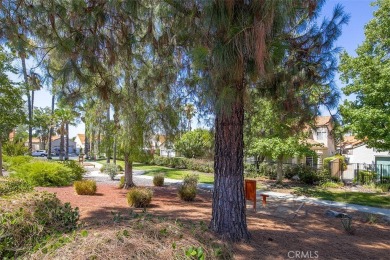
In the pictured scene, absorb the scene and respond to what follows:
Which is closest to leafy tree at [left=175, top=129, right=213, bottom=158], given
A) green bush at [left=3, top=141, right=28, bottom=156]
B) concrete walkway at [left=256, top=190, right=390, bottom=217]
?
green bush at [left=3, top=141, right=28, bottom=156]

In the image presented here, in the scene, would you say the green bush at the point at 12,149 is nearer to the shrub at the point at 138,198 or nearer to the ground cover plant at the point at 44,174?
the ground cover plant at the point at 44,174

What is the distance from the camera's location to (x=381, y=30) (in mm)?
13305

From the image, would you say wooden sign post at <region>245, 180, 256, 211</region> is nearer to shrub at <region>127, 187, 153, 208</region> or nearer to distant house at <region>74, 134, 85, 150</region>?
shrub at <region>127, 187, 153, 208</region>

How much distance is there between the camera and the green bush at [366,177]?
17906 mm

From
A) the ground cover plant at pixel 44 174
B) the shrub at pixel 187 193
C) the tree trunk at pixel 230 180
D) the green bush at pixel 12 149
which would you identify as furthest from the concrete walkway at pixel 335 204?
the green bush at pixel 12 149

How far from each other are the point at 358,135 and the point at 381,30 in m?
4.44

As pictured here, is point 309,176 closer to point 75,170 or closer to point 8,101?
point 75,170

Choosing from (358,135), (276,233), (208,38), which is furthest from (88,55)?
(358,135)

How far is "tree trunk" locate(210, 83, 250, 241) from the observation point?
5.73 metres

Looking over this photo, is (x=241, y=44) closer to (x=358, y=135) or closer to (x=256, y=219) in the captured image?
(x=256, y=219)

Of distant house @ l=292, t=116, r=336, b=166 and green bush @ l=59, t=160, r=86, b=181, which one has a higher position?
distant house @ l=292, t=116, r=336, b=166

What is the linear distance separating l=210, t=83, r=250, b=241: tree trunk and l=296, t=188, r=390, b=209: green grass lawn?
8.59 m

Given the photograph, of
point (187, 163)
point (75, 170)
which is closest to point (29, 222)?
point (75, 170)

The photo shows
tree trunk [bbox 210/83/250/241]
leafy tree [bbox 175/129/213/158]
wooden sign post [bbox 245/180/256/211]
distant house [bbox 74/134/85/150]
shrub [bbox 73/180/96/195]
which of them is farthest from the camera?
distant house [bbox 74/134/85/150]
